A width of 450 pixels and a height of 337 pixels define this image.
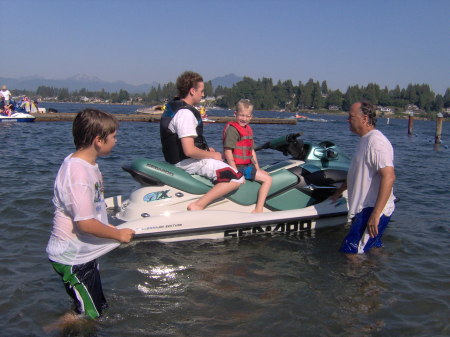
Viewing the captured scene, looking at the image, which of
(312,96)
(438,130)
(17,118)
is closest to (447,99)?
(312,96)

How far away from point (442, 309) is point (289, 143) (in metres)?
2.93

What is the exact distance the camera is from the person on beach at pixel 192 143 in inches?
200

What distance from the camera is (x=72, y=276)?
3.05 meters

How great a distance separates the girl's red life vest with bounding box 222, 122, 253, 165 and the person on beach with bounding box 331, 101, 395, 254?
1.35 metres

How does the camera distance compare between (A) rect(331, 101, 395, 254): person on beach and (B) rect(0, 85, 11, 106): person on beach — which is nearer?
(A) rect(331, 101, 395, 254): person on beach

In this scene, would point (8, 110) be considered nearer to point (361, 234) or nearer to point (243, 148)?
point (243, 148)

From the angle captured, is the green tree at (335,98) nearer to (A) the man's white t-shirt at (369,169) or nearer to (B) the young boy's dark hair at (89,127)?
(A) the man's white t-shirt at (369,169)

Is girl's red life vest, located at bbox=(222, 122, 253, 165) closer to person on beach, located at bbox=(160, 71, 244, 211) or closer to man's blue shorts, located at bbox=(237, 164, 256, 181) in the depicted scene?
man's blue shorts, located at bbox=(237, 164, 256, 181)

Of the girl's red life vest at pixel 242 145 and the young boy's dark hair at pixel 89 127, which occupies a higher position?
the young boy's dark hair at pixel 89 127

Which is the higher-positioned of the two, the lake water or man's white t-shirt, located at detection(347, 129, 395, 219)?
man's white t-shirt, located at detection(347, 129, 395, 219)

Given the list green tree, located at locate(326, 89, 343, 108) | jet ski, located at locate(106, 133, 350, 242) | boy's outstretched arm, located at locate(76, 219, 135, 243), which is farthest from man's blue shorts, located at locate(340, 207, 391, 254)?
green tree, located at locate(326, 89, 343, 108)

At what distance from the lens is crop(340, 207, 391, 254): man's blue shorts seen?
15.5 ft

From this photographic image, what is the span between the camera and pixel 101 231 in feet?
9.39

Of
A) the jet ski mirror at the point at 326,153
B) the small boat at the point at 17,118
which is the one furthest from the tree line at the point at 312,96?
the jet ski mirror at the point at 326,153
